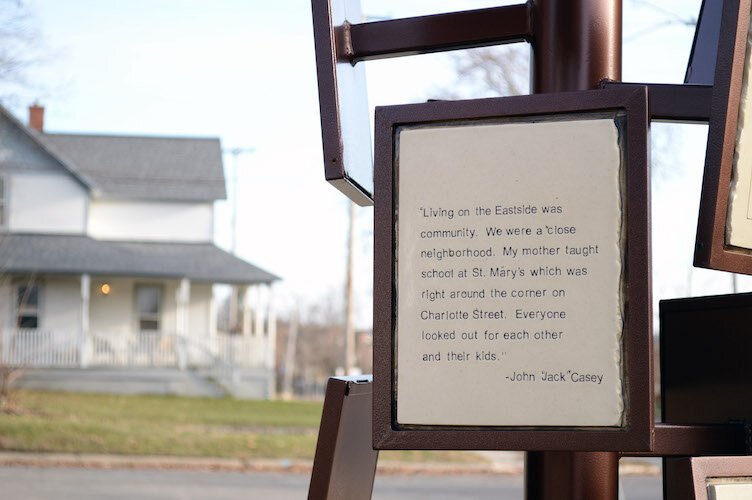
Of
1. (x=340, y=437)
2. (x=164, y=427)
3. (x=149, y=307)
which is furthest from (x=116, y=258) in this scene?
(x=340, y=437)

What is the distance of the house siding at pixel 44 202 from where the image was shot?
22781 mm

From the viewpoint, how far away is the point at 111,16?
2630 centimetres

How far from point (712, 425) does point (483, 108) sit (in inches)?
23.9

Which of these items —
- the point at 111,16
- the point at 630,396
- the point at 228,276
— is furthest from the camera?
the point at 111,16

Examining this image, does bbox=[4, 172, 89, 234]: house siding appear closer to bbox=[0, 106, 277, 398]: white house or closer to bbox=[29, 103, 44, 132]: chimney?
bbox=[0, 106, 277, 398]: white house

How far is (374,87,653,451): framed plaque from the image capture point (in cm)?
128

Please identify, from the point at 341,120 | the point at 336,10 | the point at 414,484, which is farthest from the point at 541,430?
the point at 414,484

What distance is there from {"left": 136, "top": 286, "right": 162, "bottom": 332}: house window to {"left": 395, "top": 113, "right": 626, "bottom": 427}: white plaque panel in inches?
869

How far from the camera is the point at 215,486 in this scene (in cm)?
1048

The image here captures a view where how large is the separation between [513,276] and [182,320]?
21971mm

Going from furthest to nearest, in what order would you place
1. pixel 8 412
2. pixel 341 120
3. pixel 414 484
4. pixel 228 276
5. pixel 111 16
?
pixel 111 16
pixel 228 276
pixel 8 412
pixel 414 484
pixel 341 120

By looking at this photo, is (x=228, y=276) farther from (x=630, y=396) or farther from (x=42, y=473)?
(x=630, y=396)

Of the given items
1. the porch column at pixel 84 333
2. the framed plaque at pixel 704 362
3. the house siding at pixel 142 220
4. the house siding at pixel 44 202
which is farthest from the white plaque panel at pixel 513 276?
the house siding at pixel 44 202

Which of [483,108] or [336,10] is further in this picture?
[336,10]
